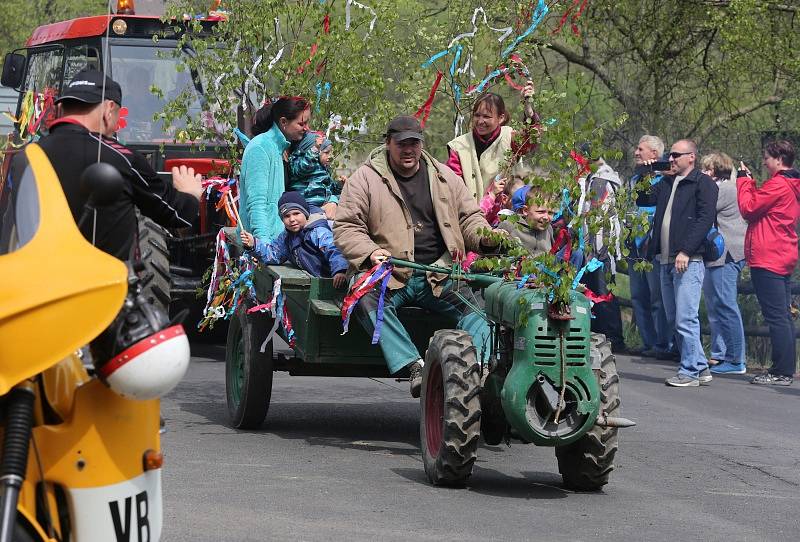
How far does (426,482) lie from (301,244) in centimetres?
243

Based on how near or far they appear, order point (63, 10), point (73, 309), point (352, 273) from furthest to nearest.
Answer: point (63, 10), point (352, 273), point (73, 309)

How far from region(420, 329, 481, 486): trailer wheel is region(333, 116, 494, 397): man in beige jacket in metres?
0.65

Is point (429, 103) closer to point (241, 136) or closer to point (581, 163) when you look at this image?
point (241, 136)

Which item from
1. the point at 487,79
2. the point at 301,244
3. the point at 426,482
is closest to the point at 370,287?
the point at 301,244

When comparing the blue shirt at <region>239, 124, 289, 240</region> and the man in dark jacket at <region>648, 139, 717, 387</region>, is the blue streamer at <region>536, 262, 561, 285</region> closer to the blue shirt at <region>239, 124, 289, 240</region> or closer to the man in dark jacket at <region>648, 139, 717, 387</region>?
the blue shirt at <region>239, 124, 289, 240</region>

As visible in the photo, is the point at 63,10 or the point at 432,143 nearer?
the point at 432,143

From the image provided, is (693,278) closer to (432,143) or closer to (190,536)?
(190,536)

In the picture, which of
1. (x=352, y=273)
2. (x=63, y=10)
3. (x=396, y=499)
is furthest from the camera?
(x=63, y=10)

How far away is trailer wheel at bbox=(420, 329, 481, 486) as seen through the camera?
25.7 ft

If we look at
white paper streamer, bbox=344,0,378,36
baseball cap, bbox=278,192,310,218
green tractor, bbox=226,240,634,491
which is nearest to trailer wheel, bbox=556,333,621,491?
green tractor, bbox=226,240,634,491

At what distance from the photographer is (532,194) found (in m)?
8.62

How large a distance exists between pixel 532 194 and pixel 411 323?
1366 mm

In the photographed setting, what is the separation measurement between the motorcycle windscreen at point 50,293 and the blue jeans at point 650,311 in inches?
492

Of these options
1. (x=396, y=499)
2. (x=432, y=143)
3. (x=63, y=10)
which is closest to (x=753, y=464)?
(x=396, y=499)
